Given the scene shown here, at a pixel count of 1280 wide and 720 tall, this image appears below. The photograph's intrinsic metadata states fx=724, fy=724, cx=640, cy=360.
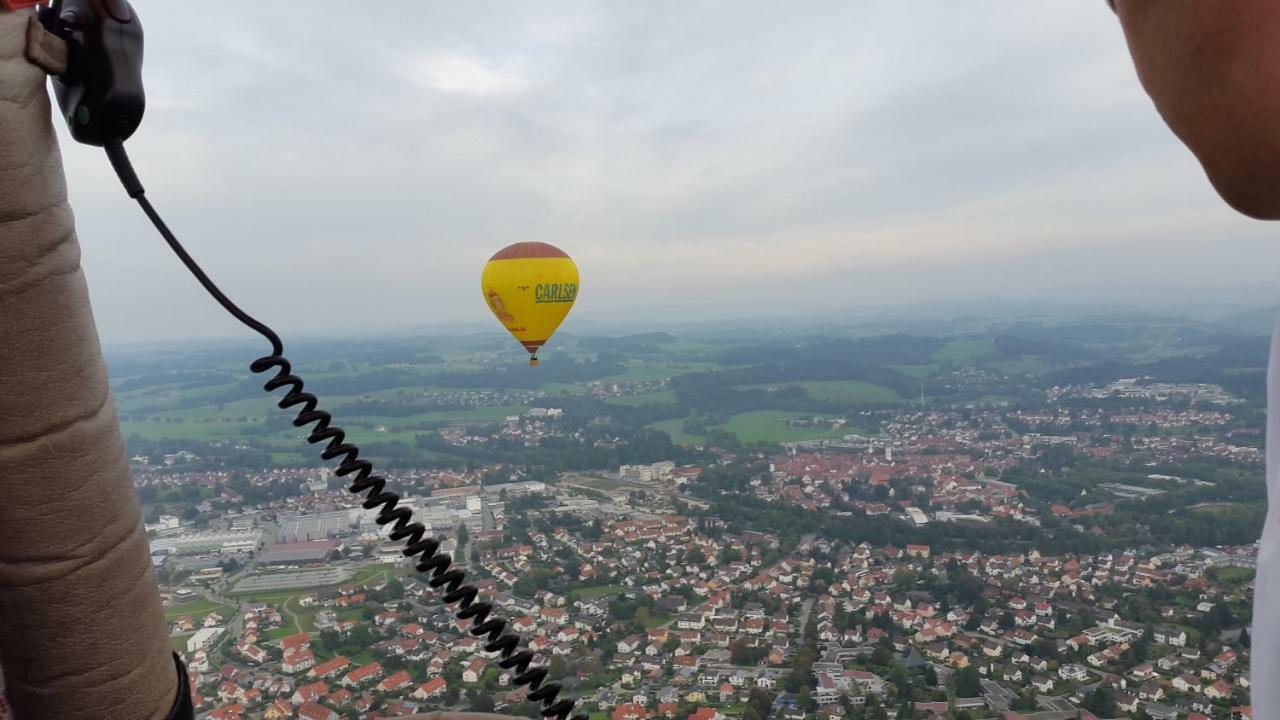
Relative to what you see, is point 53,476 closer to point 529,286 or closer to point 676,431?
point 529,286

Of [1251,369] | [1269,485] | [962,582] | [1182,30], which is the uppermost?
[1182,30]

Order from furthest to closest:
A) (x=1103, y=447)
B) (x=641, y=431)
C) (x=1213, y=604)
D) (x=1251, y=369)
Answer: (x=1251, y=369), (x=641, y=431), (x=1103, y=447), (x=1213, y=604)

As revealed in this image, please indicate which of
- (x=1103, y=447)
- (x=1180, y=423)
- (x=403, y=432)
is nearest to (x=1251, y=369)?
(x=1180, y=423)

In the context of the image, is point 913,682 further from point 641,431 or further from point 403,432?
point 403,432

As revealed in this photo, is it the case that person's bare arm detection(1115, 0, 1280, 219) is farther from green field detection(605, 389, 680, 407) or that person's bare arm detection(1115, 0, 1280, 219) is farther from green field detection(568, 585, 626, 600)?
green field detection(605, 389, 680, 407)

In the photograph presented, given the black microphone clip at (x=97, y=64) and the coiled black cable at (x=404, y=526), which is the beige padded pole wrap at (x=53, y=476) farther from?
the coiled black cable at (x=404, y=526)

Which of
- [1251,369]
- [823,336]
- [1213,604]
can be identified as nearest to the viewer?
[1213,604]

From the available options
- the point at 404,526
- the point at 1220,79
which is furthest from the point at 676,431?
the point at 1220,79
